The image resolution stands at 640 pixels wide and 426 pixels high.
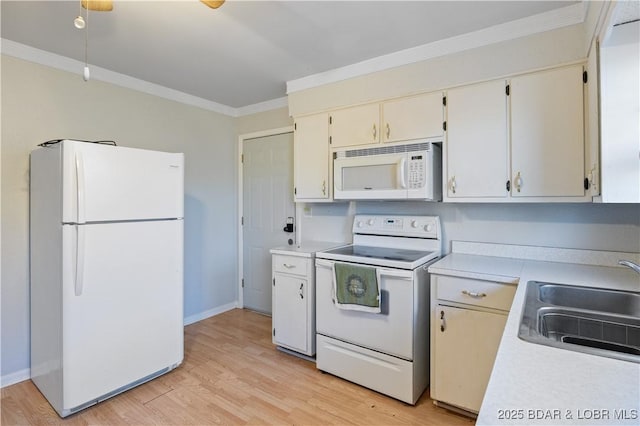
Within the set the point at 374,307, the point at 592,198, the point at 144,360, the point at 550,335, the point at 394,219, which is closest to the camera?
the point at 550,335

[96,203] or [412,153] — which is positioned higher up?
[412,153]

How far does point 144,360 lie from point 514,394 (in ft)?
7.69

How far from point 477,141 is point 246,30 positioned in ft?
5.48

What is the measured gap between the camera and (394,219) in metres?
2.63

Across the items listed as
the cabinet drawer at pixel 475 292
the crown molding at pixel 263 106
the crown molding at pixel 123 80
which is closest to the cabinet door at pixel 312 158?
the crown molding at pixel 263 106

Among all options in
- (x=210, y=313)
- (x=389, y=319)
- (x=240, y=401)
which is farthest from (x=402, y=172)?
(x=210, y=313)

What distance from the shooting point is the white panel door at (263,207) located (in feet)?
11.5

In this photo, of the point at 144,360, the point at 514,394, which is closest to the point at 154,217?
the point at 144,360

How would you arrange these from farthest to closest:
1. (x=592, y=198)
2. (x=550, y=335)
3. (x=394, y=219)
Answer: (x=394, y=219), (x=592, y=198), (x=550, y=335)

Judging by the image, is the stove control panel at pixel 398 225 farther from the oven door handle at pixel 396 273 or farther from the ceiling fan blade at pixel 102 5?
the ceiling fan blade at pixel 102 5

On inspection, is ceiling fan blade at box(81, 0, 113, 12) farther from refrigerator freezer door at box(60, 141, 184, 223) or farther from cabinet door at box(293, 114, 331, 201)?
cabinet door at box(293, 114, 331, 201)

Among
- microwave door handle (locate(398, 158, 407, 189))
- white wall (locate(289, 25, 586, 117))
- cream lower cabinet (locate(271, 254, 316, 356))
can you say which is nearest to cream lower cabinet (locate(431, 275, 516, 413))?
microwave door handle (locate(398, 158, 407, 189))

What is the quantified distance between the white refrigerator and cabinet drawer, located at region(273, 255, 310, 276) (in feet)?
2.51

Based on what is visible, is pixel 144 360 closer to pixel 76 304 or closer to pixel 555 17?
pixel 76 304
